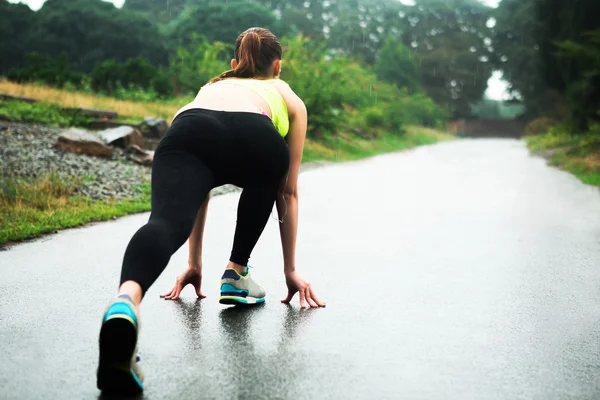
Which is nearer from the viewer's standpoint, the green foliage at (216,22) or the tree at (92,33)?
the tree at (92,33)

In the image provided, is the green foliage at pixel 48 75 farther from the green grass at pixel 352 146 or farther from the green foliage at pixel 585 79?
the green foliage at pixel 585 79

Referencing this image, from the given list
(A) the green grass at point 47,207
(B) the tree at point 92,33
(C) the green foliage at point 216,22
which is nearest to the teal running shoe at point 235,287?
(A) the green grass at point 47,207

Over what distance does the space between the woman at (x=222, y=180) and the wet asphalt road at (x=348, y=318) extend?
0.67 feet

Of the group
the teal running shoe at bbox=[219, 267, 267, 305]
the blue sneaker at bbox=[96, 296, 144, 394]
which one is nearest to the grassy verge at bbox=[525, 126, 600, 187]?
the teal running shoe at bbox=[219, 267, 267, 305]

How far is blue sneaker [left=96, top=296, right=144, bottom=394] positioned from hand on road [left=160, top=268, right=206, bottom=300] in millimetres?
1607

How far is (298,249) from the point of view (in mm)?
6406

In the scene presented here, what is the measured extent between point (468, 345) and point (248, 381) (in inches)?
46.2

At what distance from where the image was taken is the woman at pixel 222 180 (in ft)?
8.67

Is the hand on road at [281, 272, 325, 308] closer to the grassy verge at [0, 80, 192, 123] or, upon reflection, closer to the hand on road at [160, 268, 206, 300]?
the hand on road at [160, 268, 206, 300]

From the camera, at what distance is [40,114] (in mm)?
15406

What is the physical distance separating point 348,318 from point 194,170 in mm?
1340

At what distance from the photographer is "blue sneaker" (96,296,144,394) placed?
8.20ft

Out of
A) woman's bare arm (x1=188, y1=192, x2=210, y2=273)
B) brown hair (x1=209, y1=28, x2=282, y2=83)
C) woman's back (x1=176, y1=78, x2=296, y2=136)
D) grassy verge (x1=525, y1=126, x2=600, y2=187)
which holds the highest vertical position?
brown hair (x1=209, y1=28, x2=282, y2=83)

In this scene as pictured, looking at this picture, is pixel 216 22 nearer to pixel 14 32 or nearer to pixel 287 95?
pixel 14 32
